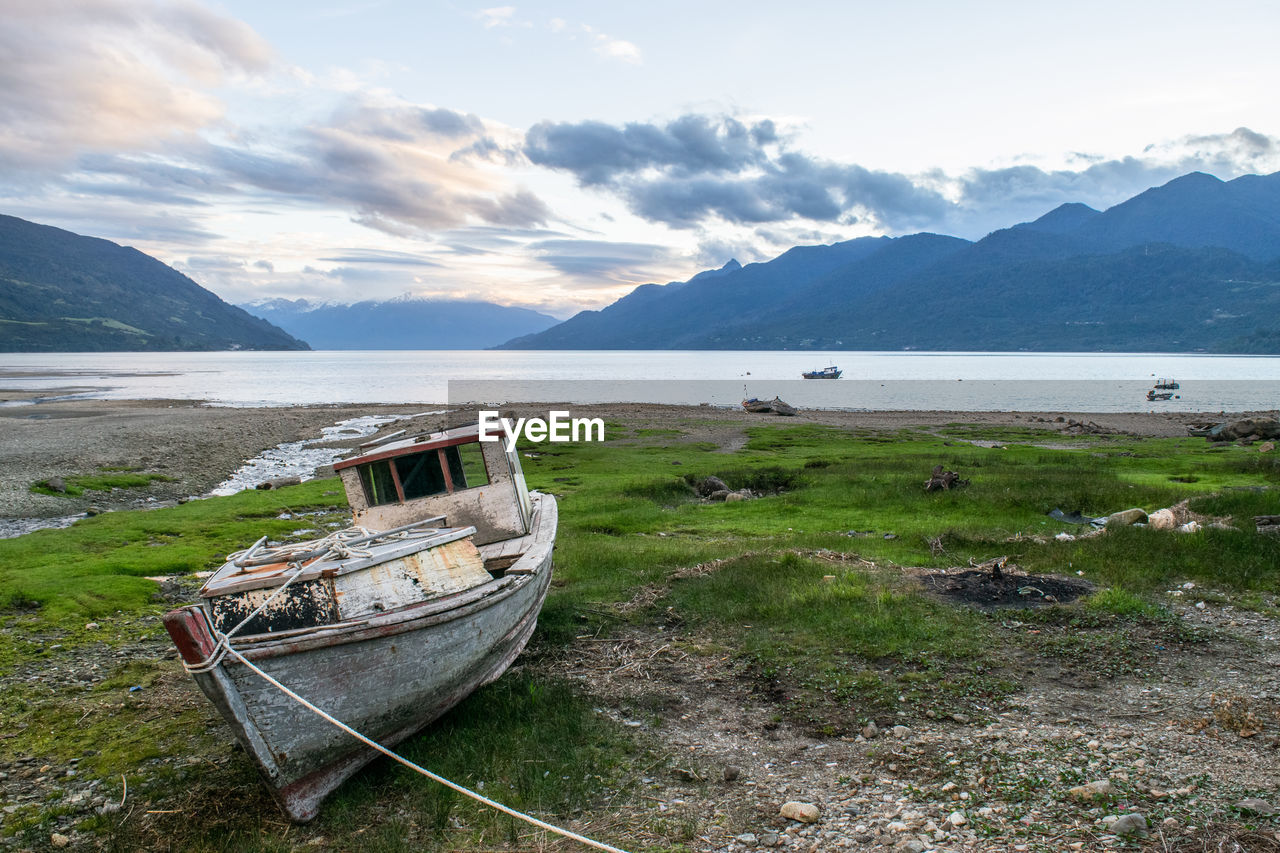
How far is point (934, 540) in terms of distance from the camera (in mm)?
18422

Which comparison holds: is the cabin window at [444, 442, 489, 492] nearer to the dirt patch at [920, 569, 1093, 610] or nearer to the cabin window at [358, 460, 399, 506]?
the cabin window at [358, 460, 399, 506]

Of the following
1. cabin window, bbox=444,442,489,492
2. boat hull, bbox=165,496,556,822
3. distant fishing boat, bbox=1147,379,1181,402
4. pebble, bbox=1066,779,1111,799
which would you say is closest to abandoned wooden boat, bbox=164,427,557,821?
boat hull, bbox=165,496,556,822

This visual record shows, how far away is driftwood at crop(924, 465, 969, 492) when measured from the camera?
990 inches

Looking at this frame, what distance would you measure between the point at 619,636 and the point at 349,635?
608 centimetres

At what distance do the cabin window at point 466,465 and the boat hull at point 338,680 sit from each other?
11.9 feet

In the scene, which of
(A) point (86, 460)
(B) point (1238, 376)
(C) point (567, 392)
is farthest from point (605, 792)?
(B) point (1238, 376)

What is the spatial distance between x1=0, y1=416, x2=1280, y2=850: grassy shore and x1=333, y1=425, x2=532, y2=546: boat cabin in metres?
2.71

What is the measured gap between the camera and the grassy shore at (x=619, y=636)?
25.8ft

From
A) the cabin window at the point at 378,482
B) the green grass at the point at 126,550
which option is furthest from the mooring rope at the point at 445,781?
the green grass at the point at 126,550

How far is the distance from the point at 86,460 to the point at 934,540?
41145 mm

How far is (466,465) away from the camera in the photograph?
529 inches

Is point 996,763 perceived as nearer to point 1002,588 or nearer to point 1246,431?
point 1002,588

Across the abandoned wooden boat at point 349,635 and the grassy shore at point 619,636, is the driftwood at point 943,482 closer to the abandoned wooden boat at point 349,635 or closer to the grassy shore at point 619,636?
the grassy shore at point 619,636

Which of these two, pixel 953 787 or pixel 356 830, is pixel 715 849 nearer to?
pixel 953 787
